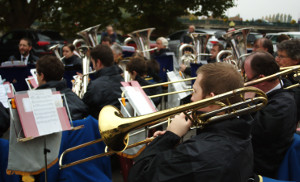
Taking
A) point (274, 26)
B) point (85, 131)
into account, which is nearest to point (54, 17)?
point (85, 131)

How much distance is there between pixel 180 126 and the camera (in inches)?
60.9

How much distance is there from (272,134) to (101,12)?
15.6 meters

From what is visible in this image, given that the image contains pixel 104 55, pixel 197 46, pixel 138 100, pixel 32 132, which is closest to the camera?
pixel 32 132

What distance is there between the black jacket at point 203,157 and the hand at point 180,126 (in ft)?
0.10

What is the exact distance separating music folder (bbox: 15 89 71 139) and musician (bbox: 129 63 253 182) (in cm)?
107

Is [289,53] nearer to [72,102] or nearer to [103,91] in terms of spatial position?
[103,91]

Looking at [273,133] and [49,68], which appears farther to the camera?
[49,68]

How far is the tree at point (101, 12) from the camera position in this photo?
15.1 m

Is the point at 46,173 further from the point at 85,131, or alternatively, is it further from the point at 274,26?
the point at 274,26

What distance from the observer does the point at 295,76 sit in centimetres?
292

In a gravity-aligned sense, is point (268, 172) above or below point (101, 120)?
below

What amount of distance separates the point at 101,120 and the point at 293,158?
1.31m

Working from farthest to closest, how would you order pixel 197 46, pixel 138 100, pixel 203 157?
pixel 197 46, pixel 138 100, pixel 203 157

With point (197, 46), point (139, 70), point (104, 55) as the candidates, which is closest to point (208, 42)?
point (197, 46)
